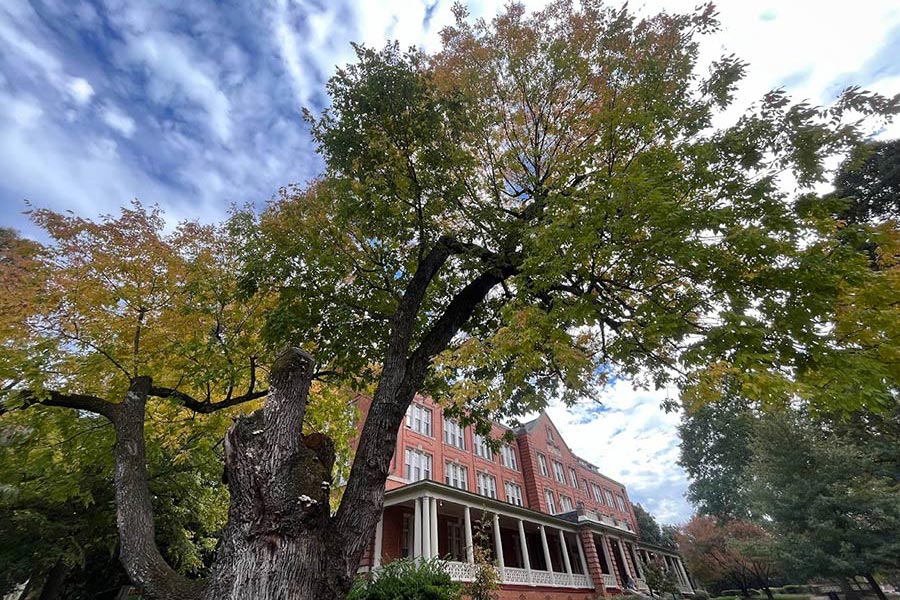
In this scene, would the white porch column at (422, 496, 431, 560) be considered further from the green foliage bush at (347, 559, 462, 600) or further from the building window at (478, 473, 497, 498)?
the building window at (478, 473, 497, 498)

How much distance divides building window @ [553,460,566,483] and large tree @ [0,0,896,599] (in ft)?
98.9

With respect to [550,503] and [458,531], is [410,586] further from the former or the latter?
[550,503]

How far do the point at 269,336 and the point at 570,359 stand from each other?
4908 millimetres

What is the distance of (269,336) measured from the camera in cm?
664

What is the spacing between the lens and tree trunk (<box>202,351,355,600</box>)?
3020 millimetres

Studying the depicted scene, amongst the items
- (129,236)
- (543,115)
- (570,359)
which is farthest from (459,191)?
(129,236)

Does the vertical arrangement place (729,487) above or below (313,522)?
above

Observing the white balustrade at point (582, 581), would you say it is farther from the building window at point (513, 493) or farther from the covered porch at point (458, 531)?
the building window at point (513, 493)

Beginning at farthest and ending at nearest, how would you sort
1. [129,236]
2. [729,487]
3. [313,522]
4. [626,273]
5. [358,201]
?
[729,487] < [129,236] < [358,201] < [626,273] < [313,522]

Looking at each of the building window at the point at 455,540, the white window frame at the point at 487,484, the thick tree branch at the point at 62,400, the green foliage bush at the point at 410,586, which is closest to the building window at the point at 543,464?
the white window frame at the point at 487,484

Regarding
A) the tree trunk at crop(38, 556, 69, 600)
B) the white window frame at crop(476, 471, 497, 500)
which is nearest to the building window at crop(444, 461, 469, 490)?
the white window frame at crop(476, 471, 497, 500)

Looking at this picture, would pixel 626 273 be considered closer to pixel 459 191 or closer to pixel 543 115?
pixel 459 191

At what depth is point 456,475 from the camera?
82.2ft

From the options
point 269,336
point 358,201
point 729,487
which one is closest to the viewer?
point 269,336
